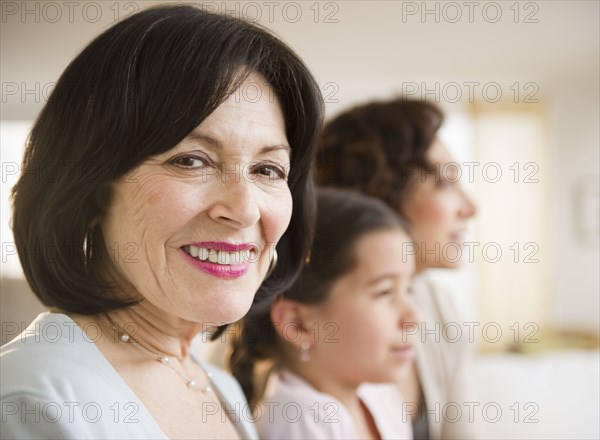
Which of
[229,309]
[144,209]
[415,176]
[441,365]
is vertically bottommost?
[441,365]

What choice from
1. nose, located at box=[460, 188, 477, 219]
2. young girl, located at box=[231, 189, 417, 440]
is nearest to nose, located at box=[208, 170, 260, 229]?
young girl, located at box=[231, 189, 417, 440]

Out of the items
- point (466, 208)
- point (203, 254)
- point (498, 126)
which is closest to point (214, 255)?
point (203, 254)

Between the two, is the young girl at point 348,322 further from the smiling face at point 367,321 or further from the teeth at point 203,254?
the teeth at point 203,254

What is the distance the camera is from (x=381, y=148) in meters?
1.56

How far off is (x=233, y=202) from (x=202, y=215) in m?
0.03

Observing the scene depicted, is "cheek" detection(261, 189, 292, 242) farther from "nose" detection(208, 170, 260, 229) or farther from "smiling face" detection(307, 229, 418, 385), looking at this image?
"smiling face" detection(307, 229, 418, 385)

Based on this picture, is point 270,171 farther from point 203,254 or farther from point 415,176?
point 415,176

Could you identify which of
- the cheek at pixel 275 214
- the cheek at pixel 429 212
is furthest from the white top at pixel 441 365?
the cheek at pixel 275 214

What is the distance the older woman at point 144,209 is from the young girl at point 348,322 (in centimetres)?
32

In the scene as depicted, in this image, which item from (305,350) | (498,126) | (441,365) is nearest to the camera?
(305,350)

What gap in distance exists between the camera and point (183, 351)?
82 cm

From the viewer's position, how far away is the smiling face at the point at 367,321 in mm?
1051

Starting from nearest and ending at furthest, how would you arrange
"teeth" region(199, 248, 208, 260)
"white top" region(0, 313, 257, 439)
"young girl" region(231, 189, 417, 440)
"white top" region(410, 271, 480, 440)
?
"white top" region(0, 313, 257, 439) → "teeth" region(199, 248, 208, 260) → "young girl" region(231, 189, 417, 440) → "white top" region(410, 271, 480, 440)

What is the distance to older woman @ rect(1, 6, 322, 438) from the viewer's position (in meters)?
0.62
